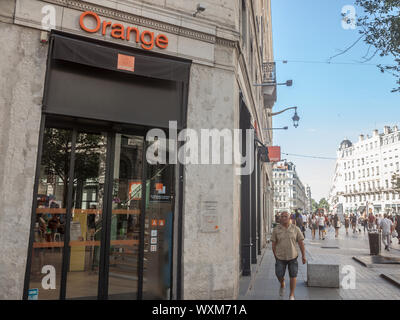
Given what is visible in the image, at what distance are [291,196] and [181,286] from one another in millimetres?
133081

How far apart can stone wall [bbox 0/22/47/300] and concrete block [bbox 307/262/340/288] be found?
677cm

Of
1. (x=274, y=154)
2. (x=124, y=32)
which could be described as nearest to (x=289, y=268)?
(x=124, y=32)

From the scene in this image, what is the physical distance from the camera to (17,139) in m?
A: 5.45

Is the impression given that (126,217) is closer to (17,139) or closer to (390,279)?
(17,139)

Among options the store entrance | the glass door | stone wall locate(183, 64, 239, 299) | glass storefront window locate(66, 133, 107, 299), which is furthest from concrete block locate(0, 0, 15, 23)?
stone wall locate(183, 64, 239, 299)

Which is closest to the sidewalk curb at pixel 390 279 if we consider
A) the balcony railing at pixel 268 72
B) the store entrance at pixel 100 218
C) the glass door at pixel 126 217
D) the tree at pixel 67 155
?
the store entrance at pixel 100 218

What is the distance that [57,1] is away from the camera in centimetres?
596

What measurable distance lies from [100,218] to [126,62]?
306cm

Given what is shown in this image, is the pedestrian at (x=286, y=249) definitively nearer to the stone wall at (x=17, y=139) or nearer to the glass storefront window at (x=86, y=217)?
the glass storefront window at (x=86, y=217)

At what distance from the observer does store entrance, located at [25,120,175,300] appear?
567 cm

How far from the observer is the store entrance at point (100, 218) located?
5668 millimetres

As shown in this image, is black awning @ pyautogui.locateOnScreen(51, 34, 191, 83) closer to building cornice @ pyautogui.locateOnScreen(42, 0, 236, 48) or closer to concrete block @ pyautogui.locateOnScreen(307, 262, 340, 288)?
building cornice @ pyautogui.locateOnScreen(42, 0, 236, 48)

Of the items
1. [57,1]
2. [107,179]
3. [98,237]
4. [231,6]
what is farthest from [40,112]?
[231,6]

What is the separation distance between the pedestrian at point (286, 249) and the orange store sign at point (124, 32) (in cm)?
468
